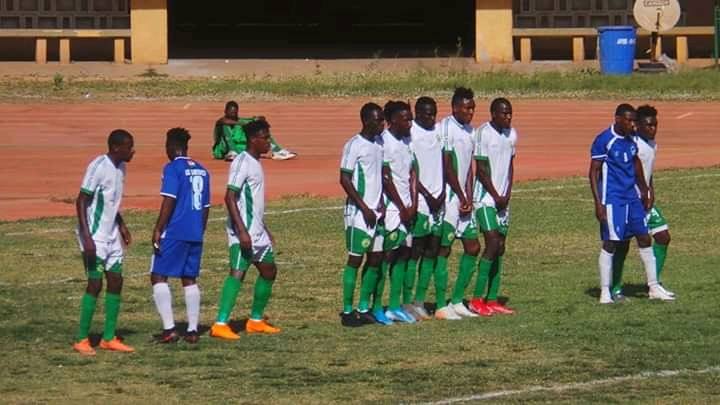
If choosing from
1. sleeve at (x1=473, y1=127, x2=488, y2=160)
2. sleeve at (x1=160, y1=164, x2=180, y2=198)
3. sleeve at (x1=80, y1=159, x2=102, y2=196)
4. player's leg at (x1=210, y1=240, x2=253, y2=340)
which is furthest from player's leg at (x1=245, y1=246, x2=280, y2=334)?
sleeve at (x1=473, y1=127, x2=488, y2=160)

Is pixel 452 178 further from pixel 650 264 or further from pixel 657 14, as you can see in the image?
pixel 657 14

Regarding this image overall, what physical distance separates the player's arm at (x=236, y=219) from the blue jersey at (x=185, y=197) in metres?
0.24

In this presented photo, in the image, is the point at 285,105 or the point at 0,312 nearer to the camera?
the point at 0,312

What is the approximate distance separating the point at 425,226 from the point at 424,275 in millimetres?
506

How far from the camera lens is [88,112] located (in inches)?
1394

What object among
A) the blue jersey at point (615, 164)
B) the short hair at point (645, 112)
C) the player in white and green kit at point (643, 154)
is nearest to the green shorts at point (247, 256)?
the blue jersey at point (615, 164)

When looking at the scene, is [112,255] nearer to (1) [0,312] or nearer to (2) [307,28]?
(1) [0,312]

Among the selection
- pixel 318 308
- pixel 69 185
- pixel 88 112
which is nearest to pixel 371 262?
pixel 318 308

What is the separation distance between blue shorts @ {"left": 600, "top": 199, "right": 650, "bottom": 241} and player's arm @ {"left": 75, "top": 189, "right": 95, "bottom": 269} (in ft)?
15.5

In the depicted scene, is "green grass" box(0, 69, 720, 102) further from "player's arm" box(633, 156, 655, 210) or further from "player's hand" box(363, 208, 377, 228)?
"player's hand" box(363, 208, 377, 228)

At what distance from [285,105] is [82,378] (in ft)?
81.9

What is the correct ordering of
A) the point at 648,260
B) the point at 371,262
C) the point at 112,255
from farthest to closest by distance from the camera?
the point at 648,260, the point at 371,262, the point at 112,255

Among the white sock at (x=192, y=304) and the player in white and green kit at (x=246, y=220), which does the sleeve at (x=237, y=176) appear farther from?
the white sock at (x=192, y=304)

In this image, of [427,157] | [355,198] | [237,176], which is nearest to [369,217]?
[355,198]
